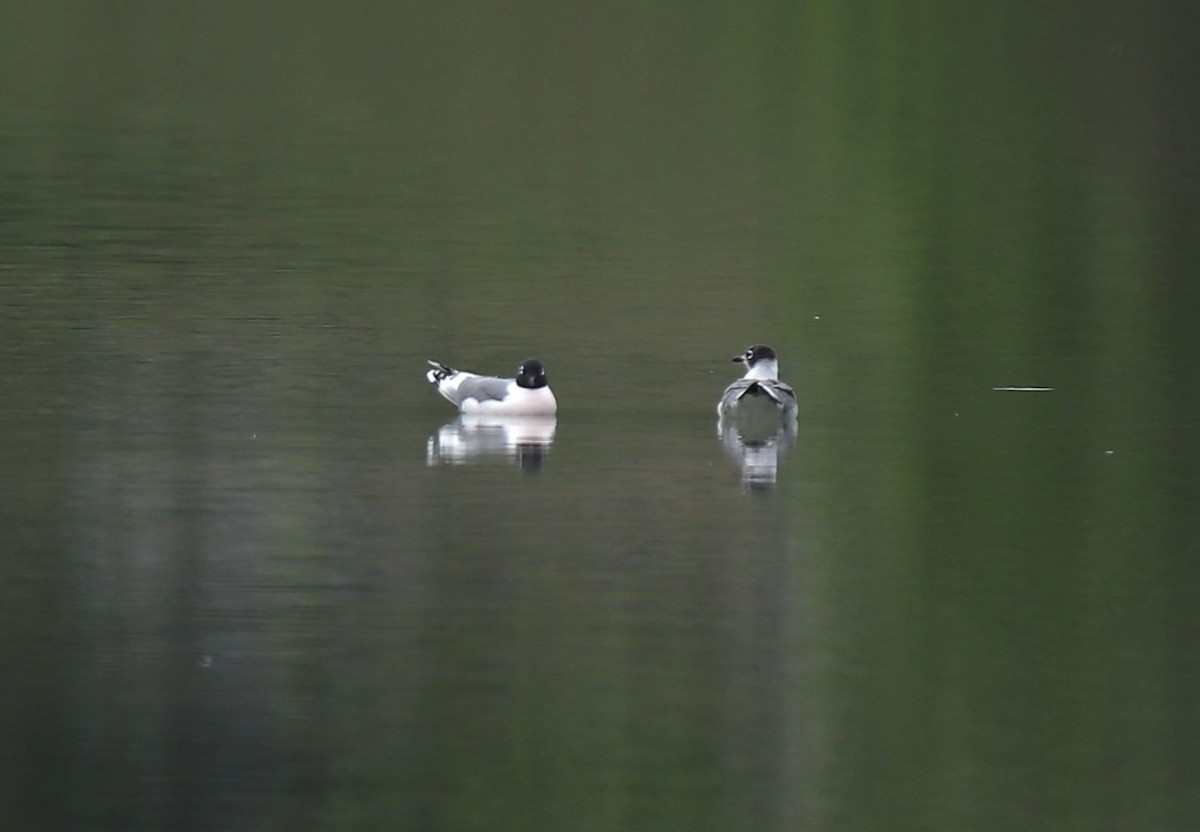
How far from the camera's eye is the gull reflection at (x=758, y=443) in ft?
34.9

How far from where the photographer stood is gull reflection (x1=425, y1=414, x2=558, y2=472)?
10922 mm

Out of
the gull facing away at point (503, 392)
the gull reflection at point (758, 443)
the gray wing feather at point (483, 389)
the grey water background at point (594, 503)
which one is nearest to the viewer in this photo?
the grey water background at point (594, 503)

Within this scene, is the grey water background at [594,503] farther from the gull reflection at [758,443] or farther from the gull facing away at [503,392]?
the gull facing away at [503,392]

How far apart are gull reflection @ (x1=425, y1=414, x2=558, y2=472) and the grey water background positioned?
0.14 m

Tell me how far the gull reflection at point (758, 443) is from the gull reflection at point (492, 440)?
76cm

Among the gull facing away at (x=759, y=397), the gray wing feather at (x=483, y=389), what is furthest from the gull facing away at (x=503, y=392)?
the gull facing away at (x=759, y=397)

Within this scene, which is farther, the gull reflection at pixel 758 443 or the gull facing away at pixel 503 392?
the gull facing away at pixel 503 392

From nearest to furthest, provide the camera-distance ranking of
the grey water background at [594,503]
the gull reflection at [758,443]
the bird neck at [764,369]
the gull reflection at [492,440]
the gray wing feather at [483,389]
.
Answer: the grey water background at [594,503], the gull reflection at [758,443], the gull reflection at [492,440], the gray wing feather at [483,389], the bird neck at [764,369]

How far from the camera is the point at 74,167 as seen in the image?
2252cm

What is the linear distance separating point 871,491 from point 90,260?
25.1ft

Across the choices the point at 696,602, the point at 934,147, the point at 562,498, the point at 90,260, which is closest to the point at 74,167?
the point at 90,260

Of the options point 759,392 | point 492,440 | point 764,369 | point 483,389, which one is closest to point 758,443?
point 759,392

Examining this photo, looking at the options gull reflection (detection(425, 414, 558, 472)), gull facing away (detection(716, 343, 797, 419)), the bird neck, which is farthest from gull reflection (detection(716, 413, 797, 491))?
gull reflection (detection(425, 414, 558, 472))

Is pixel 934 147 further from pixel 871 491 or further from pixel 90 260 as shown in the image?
pixel 871 491
